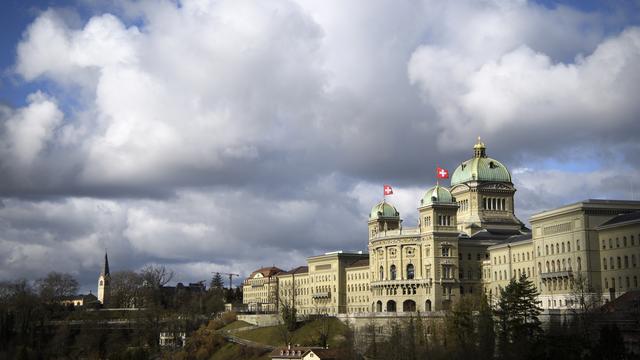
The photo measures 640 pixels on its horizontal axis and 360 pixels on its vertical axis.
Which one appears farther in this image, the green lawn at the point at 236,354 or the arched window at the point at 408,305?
the arched window at the point at 408,305

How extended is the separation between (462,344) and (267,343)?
63737mm

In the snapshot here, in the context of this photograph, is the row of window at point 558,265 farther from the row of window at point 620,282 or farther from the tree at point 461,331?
the tree at point 461,331

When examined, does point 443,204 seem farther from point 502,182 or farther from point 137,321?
point 137,321

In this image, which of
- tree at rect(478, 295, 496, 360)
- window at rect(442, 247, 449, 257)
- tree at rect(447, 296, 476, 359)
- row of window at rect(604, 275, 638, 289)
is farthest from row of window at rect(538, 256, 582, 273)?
window at rect(442, 247, 449, 257)

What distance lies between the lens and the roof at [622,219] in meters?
117

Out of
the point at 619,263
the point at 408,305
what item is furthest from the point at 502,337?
the point at 408,305

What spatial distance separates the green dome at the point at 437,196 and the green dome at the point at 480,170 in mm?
13298

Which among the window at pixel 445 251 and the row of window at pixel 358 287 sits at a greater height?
the window at pixel 445 251

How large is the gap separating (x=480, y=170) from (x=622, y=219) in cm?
5517

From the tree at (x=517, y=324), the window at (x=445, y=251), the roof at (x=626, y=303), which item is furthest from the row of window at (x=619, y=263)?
the window at (x=445, y=251)

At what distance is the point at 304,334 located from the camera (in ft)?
511

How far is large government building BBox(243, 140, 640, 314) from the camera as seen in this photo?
12175 cm

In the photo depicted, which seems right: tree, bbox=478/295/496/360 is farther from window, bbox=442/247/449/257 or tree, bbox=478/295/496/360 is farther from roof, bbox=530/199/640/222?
window, bbox=442/247/449/257

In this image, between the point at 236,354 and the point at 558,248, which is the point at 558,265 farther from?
the point at 236,354
